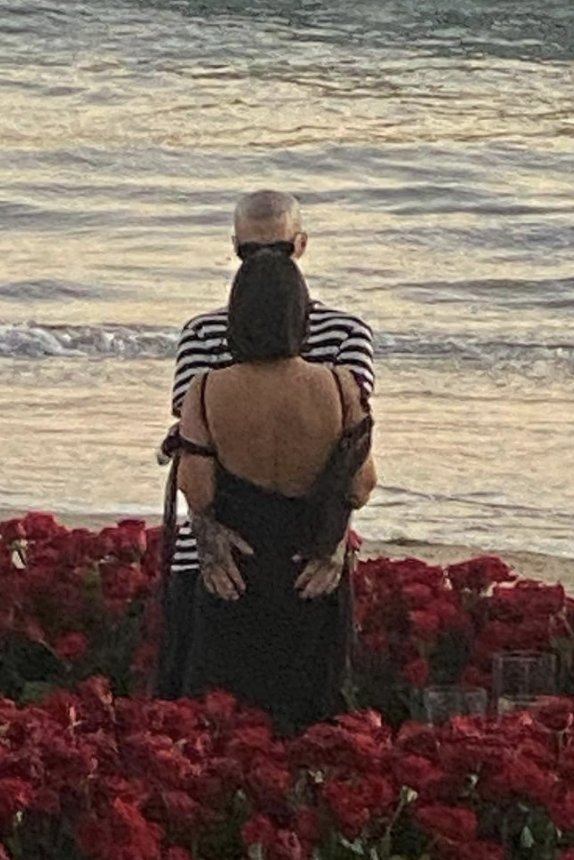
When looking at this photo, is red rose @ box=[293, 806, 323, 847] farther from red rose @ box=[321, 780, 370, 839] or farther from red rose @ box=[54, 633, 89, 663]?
red rose @ box=[54, 633, 89, 663]

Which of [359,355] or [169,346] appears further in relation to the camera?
[169,346]

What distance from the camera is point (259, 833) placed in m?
5.34

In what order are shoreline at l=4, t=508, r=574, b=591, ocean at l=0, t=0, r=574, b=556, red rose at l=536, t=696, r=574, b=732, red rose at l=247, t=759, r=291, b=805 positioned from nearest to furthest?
red rose at l=247, t=759, r=291, b=805 < red rose at l=536, t=696, r=574, b=732 < shoreline at l=4, t=508, r=574, b=591 < ocean at l=0, t=0, r=574, b=556

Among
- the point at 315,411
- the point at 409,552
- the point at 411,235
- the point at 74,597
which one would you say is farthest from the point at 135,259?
the point at 315,411

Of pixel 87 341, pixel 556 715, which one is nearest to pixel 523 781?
pixel 556 715

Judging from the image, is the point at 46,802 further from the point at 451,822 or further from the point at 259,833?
the point at 451,822

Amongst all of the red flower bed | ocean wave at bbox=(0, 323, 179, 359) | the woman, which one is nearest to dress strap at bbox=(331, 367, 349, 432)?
the woman

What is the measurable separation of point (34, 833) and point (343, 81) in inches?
1185

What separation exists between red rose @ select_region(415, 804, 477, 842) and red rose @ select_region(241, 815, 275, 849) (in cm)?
29

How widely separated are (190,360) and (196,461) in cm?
30

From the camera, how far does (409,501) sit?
1231cm

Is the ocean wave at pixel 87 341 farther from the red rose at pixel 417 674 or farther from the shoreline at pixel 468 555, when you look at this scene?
the red rose at pixel 417 674

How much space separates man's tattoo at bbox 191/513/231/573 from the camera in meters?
6.41

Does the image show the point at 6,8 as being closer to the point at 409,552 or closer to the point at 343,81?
the point at 343,81
